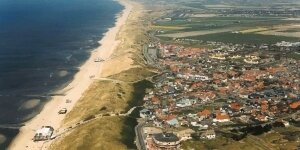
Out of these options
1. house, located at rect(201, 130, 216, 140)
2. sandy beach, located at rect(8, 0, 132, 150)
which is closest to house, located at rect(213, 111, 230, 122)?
house, located at rect(201, 130, 216, 140)

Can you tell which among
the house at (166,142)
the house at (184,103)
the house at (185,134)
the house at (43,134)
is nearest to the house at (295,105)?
the house at (184,103)

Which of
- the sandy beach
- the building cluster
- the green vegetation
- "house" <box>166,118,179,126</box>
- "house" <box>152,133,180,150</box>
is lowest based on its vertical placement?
the sandy beach

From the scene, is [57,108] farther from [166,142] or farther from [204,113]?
[166,142]

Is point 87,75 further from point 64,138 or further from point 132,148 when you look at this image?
point 132,148

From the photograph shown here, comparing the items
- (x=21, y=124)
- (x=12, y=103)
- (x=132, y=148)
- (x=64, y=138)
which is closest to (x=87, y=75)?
(x=12, y=103)

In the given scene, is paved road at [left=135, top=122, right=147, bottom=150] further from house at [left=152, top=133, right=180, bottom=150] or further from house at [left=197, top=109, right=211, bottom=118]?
house at [left=197, top=109, right=211, bottom=118]

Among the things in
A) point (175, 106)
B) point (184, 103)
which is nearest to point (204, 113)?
point (184, 103)

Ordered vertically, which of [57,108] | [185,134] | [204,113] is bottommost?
[57,108]

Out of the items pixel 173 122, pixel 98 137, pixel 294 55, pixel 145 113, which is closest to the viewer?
pixel 98 137

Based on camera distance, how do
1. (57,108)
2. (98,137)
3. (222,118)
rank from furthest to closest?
(57,108) → (222,118) → (98,137)

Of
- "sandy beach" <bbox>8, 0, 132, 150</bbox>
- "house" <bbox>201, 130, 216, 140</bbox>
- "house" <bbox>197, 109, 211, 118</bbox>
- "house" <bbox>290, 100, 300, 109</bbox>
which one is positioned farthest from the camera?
"house" <bbox>290, 100, 300, 109</bbox>
